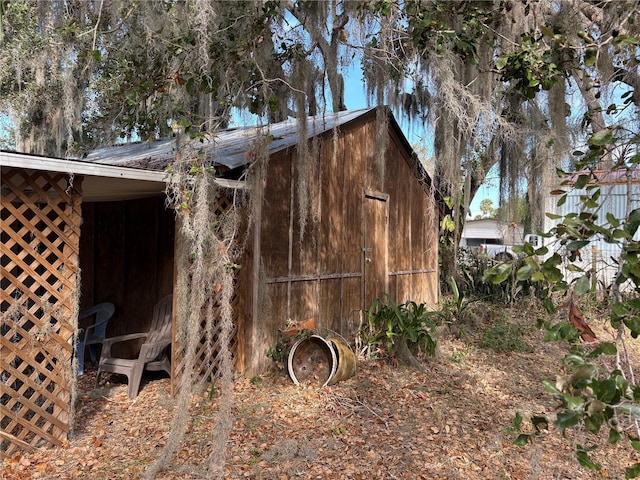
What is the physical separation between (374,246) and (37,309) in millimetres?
4807

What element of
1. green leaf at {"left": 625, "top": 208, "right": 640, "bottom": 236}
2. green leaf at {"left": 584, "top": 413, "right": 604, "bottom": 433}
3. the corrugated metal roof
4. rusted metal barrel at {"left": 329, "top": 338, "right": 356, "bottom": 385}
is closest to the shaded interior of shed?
the corrugated metal roof

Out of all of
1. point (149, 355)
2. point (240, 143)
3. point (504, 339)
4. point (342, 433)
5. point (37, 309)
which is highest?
point (240, 143)

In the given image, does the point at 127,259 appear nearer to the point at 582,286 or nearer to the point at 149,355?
the point at 149,355

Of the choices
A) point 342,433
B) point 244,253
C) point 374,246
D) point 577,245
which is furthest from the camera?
point 374,246

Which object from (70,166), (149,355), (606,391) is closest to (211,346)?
(149,355)

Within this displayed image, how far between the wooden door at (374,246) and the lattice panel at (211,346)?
96.3 inches

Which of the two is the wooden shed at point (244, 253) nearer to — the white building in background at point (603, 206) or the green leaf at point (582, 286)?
the white building in background at point (603, 206)

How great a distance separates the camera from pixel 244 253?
16.8ft

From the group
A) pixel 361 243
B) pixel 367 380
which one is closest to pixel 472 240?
pixel 361 243

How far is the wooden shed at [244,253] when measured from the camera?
137 inches

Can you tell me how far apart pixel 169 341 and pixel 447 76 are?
12.7 ft

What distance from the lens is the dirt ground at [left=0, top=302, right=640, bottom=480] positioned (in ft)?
11.0

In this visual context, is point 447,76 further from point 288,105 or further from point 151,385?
point 151,385

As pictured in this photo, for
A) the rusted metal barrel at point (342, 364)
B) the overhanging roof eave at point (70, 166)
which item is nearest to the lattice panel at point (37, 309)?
the overhanging roof eave at point (70, 166)
